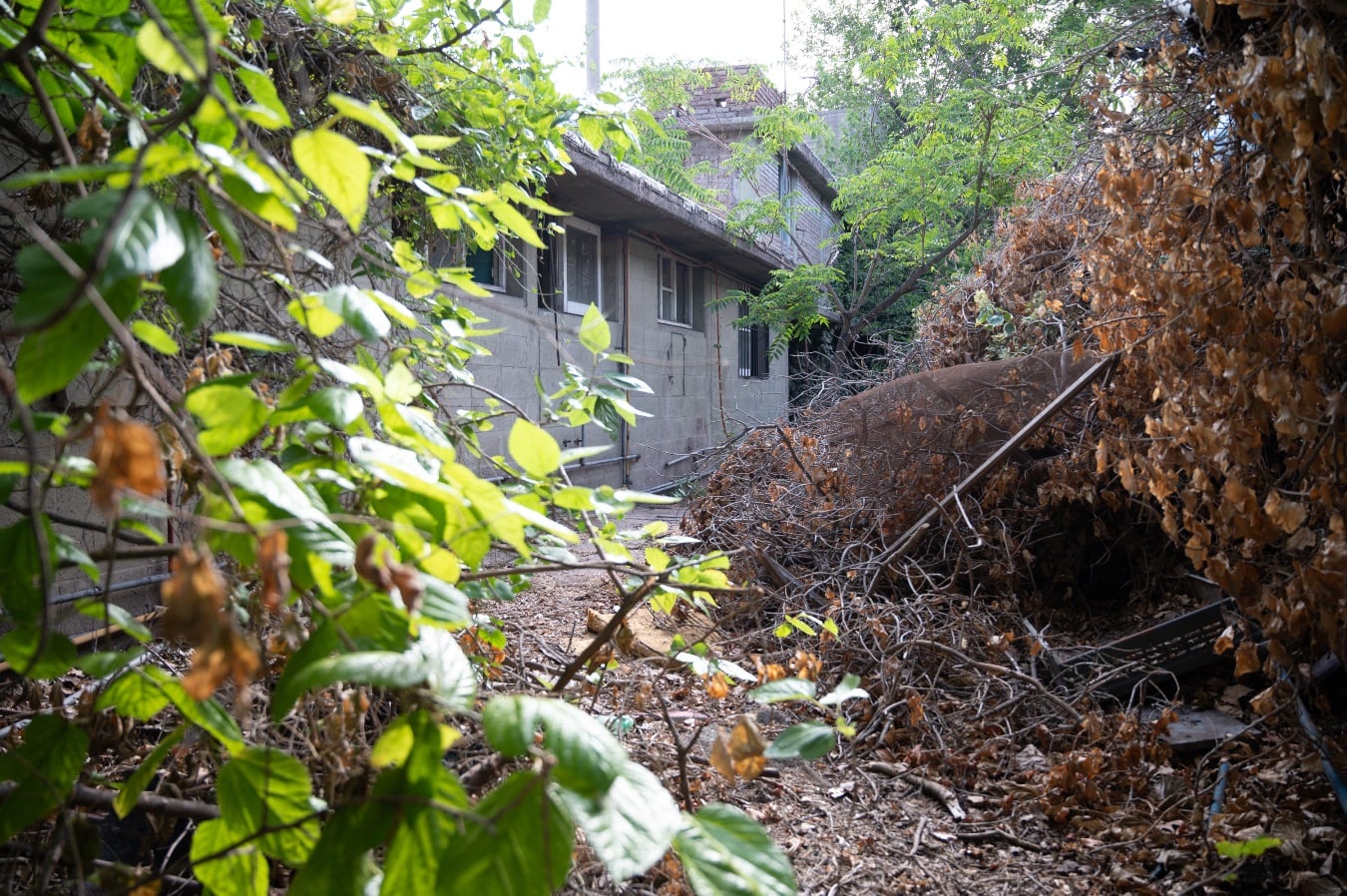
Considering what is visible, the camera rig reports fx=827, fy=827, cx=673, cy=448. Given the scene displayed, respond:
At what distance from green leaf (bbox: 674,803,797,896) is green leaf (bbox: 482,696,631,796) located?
14cm

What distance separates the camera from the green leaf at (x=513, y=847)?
0.72 m

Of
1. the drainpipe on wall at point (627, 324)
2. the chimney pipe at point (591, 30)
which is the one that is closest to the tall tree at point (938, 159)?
the drainpipe on wall at point (627, 324)

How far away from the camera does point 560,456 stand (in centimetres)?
113

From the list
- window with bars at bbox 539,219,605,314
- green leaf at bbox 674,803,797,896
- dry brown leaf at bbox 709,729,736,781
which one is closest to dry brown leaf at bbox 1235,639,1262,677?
dry brown leaf at bbox 709,729,736,781

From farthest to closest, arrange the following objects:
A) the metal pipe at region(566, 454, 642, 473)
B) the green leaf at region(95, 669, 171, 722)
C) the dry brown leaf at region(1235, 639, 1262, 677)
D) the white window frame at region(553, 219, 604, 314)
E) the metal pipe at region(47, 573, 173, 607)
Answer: the metal pipe at region(566, 454, 642, 473) < the white window frame at region(553, 219, 604, 314) < the metal pipe at region(47, 573, 173, 607) < the dry brown leaf at region(1235, 639, 1262, 677) < the green leaf at region(95, 669, 171, 722)

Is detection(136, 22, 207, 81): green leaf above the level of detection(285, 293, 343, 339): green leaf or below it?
above

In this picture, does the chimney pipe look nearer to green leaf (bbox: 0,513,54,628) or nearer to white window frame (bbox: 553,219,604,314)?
white window frame (bbox: 553,219,604,314)

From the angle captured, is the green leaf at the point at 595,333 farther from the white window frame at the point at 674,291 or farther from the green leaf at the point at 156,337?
the white window frame at the point at 674,291

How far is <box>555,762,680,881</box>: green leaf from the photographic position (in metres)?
0.73

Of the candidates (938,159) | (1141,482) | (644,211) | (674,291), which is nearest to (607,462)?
(644,211)

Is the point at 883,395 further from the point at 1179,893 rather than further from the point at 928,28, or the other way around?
the point at 928,28

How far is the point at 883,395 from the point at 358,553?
4.53 m

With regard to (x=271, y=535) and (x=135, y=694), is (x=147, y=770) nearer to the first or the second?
(x=135, y=694)

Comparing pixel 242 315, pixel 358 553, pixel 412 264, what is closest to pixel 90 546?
pixel 242 315
